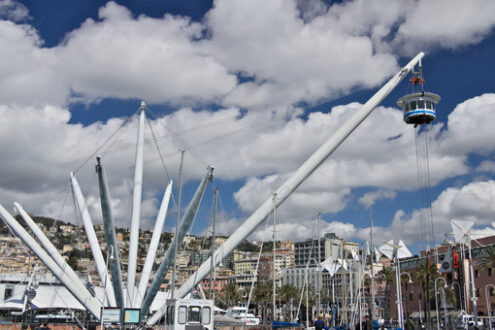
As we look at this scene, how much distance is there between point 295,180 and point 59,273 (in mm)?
20198

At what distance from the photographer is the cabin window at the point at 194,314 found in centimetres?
2396

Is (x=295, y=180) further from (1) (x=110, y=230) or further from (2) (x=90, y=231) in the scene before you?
(2) (x=90, y=231)

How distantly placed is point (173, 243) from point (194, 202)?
3505 millimetres

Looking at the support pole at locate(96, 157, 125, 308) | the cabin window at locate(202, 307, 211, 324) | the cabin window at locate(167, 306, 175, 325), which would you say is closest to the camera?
the cabin window at locate(167, 306, 175, 325)

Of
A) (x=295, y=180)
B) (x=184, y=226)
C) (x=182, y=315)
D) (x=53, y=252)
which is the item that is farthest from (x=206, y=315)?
(x=53, y=252)

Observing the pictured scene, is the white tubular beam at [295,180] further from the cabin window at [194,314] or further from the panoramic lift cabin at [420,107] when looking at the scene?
the cabin window at [194,314]

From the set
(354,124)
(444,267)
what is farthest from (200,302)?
(444,267)

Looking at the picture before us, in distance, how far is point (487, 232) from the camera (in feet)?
249

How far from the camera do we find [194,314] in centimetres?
2403

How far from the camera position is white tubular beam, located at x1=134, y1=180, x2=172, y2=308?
1656 inches

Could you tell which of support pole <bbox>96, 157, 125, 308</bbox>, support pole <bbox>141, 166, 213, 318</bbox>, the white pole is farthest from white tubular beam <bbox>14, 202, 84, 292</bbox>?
support pole <bbox>141, 166, 213, 318</bbox>

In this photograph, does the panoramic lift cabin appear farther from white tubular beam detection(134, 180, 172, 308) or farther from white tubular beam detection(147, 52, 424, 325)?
white tubular beam detection(134, 180, 172, 308)

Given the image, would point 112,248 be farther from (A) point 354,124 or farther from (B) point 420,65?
(B) point 420,65

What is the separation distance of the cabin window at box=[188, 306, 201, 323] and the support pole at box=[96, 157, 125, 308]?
16605mm
